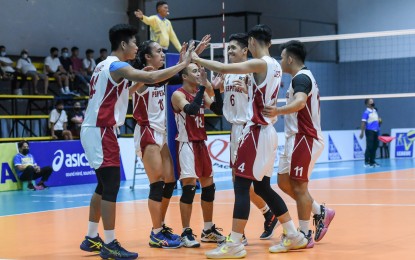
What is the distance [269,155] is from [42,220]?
15.3 ft

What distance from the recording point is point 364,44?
2914cm

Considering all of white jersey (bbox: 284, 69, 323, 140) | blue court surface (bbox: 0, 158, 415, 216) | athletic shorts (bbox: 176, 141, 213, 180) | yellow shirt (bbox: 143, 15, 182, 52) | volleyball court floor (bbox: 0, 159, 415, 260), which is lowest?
blue court surface (bbox: 0, 158, 415, 216)

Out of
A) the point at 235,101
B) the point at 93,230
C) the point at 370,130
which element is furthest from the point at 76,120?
the point at 93,230

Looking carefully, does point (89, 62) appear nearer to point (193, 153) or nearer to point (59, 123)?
point (59, 123)

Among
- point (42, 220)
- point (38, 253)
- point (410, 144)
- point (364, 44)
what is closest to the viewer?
point (38, 253)

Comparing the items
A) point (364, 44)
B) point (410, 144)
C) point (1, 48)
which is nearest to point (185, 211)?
point (1, 48)

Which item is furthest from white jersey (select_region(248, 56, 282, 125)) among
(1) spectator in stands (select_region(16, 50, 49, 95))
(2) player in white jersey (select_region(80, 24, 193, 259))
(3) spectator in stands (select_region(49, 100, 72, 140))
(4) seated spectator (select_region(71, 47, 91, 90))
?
(4) seated spectator (select_region(71, 47, 91, 90))

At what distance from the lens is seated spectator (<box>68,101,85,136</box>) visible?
68.1 ft

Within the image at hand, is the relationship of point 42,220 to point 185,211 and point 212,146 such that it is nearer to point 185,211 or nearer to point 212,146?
point 185,211

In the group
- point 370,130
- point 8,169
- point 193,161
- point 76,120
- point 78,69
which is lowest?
point 8,169

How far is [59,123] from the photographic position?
20.3 m

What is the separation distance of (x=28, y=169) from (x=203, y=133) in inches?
344

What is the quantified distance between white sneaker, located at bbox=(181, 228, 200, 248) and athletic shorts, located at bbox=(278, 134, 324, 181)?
4.14ft

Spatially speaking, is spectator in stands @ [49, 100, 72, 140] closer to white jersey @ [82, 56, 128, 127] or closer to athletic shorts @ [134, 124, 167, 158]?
athletic shorts @ [134, 124, 167, 158]
